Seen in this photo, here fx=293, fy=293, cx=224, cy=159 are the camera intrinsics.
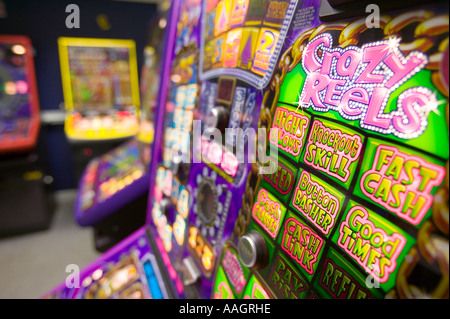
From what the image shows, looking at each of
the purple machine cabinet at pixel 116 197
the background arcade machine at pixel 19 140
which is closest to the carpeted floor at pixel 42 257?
the background arcade machine at pixel 19 140

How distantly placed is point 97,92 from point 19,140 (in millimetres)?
991

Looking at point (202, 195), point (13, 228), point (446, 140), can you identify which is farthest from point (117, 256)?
point (13, 228)

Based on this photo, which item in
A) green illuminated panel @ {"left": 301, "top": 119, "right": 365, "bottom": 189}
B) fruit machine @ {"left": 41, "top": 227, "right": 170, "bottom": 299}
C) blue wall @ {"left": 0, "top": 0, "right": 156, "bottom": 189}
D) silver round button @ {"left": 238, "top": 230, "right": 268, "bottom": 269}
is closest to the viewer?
green illuminated panel @ {"left": 301, "top": 119, "right": 365, "bottom": 189}

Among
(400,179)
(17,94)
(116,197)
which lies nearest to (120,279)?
(116,197)

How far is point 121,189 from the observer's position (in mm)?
1761

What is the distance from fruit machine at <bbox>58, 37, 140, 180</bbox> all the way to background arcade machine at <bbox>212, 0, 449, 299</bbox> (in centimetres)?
269

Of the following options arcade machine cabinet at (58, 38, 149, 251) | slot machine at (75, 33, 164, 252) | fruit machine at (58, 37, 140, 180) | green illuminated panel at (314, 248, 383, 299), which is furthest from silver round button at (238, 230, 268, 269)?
fruit machine at (58, 37, 140, 180)

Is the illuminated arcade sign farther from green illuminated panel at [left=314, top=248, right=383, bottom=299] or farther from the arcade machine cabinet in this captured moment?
the arcade machine cabinet

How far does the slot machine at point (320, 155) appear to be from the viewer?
0.41 meters

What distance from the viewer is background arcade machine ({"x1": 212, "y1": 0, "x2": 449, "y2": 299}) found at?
15.8 inches

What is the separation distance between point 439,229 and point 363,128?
185 mm

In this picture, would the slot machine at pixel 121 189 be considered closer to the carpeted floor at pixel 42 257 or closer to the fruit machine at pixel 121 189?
the fruit machine at pixel 121 189

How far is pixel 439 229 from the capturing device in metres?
0.39

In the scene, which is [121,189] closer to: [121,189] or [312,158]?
[121,189]
